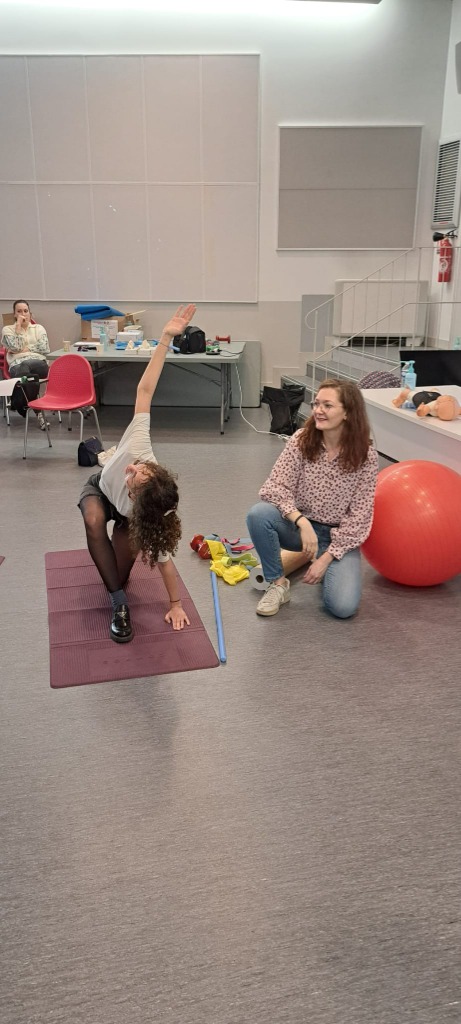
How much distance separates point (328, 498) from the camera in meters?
2.97

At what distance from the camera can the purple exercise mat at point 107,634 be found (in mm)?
2578

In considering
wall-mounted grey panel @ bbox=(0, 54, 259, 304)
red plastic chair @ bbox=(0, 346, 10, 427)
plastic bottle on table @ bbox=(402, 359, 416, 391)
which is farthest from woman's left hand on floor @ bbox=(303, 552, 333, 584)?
wall-mounted grey panel @ bbox=(0, 54, 259, 304)

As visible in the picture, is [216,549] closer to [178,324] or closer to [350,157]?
[178,324]

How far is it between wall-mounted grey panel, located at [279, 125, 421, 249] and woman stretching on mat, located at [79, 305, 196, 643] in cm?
492

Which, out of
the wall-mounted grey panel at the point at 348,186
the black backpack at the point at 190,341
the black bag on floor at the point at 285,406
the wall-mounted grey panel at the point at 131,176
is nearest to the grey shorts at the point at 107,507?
the black bag on floor at the point at 285,406

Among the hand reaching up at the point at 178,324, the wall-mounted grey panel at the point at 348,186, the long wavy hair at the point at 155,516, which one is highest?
the wall-mounted grey panel at the point at 348,186

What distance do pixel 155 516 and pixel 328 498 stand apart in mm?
853

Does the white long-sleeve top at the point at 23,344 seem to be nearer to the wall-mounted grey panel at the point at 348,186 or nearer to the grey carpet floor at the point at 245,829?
the wall-mounted grey panel at the point at 348,186

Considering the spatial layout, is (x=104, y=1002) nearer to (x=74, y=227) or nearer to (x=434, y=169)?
(x=74, y=227)

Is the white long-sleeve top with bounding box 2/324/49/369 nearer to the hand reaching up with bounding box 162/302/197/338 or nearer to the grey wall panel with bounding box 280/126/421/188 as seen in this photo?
the grey wall panel with bounding box 280/126/421/188

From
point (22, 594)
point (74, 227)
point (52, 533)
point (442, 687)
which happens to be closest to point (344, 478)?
point (442, 687)

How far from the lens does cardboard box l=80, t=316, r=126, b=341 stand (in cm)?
670

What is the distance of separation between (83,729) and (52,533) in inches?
73.9

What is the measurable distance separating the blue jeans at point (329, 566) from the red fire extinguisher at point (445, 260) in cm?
501
